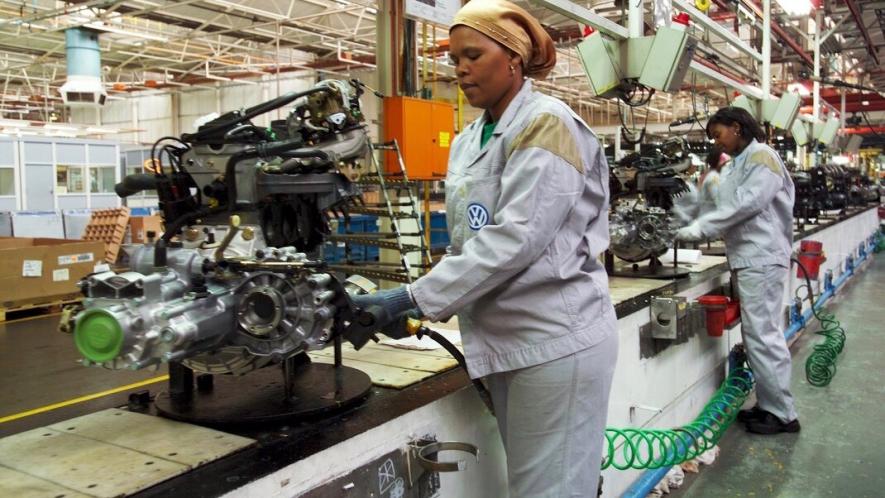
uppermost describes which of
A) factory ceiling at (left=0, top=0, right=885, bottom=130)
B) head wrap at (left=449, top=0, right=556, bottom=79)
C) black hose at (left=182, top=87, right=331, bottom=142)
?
factory ceiling at (left=0, top=0, right=885, bottom=130)

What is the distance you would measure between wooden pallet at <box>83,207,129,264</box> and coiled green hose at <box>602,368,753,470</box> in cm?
705

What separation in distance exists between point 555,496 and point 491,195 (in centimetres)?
66

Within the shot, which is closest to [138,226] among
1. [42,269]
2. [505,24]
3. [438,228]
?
[42,269]

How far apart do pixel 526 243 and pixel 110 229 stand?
834cm

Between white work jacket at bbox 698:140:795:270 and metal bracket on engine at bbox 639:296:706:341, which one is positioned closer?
metal bracket on engine at bbox 639:296:706:341

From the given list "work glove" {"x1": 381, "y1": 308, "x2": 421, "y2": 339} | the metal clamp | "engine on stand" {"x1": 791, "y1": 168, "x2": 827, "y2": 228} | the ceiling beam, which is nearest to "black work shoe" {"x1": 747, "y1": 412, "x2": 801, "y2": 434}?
the metal clamp

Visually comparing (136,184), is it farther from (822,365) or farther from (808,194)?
(808,194)

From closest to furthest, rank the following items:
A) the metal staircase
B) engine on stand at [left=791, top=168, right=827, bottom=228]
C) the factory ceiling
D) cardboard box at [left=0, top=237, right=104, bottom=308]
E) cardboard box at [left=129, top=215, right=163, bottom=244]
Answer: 1. the metal staircase
2. cardboard box at [left=0, top=237, right=104, bottom=308]
3. engine on stand at [left=791, top=168, right=827, bottom=228]
4. the factory ceiling
5. cardboard box at [left=129, top=215, right=163, bottom=244]

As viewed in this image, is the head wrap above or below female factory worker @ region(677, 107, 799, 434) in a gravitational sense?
above

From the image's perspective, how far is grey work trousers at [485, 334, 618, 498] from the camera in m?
1.42

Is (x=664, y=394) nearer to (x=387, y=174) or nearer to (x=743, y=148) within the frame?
(x=743, y=148)

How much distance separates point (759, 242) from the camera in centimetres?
321

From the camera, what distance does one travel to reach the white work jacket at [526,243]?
1.31 meters

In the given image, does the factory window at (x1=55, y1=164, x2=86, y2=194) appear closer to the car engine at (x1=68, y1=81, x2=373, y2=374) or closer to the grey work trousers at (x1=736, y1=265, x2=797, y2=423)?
the car engine at (x1=68, y1=81, x2=373, y2=374)
